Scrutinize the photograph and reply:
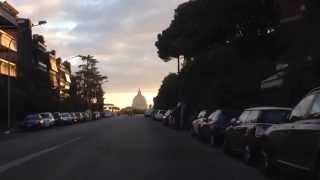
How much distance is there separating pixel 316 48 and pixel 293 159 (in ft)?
46.2

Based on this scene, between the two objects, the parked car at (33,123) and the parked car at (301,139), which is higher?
the parked car at (33,123)

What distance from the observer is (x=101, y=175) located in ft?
54.1

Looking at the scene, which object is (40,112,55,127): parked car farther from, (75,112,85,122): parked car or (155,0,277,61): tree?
(75,112,85,122): parked car

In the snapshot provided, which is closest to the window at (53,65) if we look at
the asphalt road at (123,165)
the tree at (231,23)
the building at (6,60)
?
the building at (6,60)

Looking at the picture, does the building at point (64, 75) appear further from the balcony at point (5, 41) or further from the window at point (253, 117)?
the window at point (253, 117)

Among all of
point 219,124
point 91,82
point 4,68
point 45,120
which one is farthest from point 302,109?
point 91,82

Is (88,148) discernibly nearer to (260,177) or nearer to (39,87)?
(260,177)

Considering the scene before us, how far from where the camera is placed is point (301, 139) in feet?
43.5

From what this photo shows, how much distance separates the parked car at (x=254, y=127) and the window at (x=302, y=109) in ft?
13.0

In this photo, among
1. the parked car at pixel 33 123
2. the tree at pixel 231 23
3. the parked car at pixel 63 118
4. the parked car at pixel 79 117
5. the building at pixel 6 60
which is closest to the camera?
the tree at pixel 231 23

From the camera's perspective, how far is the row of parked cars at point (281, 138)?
1275cm

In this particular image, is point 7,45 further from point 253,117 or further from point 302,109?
point 302,109

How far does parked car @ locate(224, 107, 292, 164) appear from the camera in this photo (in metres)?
19.5

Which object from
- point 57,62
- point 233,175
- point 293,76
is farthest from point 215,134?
point 57,62
